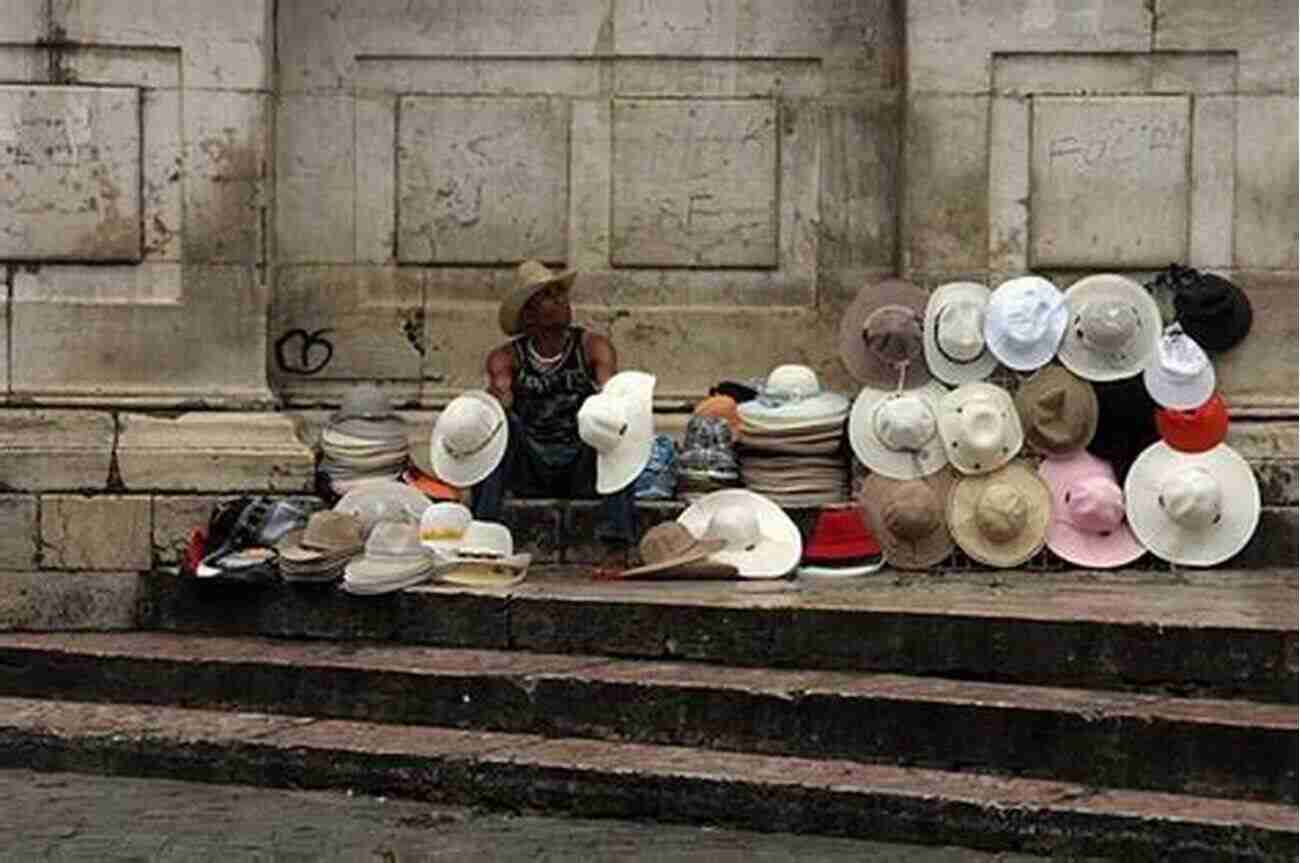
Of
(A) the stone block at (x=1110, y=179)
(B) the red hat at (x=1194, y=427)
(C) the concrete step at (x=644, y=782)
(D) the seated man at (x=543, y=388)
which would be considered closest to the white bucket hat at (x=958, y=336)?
(A) the stone block at (x=1110, y=179)

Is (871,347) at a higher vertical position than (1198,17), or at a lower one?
lower

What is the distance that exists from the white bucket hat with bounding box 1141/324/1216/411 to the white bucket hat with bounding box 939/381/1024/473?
0.54 meters

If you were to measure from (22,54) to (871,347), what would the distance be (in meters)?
3.46

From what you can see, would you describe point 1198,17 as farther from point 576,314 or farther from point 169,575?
point 169,575

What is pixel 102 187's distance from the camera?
1016 cm

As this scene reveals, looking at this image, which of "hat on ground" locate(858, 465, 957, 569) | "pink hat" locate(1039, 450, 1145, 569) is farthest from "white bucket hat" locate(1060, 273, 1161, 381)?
"hat on ground" locate(858, 465, 957, 569)

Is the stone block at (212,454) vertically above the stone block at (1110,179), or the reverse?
the stone block at (1110,179)

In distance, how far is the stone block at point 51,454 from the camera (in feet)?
32.6

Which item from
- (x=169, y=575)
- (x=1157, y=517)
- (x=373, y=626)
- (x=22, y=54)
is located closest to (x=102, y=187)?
(x=22, y=54)

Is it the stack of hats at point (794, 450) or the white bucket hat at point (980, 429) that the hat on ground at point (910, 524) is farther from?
the stack of hats at point (794, 450)

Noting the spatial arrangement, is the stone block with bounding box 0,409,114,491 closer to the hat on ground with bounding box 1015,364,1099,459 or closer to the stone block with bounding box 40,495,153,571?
the stone block with bounding box 40,495,153,571

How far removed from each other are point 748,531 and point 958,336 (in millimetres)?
1204

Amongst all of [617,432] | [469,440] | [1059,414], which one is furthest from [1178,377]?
[469,440]

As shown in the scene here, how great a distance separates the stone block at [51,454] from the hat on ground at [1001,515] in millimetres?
3215
